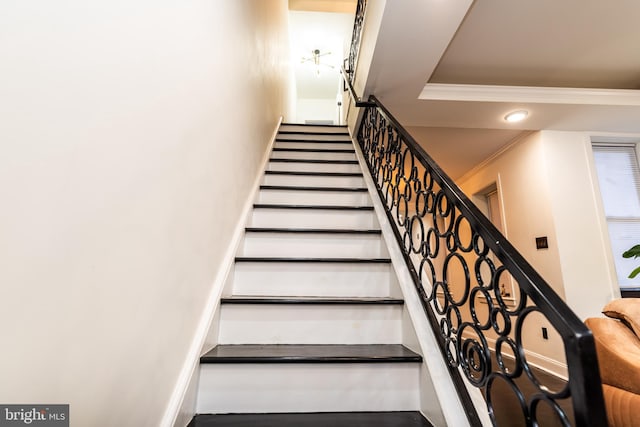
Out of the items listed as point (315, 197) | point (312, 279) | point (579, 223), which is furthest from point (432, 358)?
point (579, 223)

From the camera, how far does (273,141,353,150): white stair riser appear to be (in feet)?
11.6

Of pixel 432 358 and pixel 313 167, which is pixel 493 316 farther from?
pixel 313 167

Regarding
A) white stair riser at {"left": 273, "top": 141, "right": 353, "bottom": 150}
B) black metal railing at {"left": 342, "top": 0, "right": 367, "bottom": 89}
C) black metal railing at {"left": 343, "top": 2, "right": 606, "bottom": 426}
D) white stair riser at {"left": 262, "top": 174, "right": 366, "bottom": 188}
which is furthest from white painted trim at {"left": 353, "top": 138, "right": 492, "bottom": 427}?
black metal railing at {"left": 342, "top": 0, "right": 367, "bottom": 89}

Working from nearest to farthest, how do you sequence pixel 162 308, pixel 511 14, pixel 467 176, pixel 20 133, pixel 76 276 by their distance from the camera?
pixel 20 133 → pixel 76 276 → pixel 162 308 → pixel 511 14 → pixel 467 176

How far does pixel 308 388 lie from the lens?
44.5 inches

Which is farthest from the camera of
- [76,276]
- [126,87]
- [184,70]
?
[184,70]

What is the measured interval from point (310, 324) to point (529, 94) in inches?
107

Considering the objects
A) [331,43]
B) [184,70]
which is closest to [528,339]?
[184,70]

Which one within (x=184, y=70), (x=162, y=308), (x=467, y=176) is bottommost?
(x=162, y=308)

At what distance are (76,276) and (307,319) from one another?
37.6 inches

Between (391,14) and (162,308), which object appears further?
(391,14)

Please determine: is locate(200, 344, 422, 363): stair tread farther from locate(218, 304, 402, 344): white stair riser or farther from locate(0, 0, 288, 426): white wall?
locate(0, 0, 288, 426): white wall

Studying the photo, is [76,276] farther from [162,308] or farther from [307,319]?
[307,319]

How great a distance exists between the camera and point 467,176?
4879 mm
